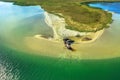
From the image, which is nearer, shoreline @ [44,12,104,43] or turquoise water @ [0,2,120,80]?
turquoise water @ [0,2,120,80]

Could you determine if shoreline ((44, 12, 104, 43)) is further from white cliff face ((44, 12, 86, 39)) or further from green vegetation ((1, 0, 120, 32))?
green vegetation ((1, 0, 120, 32))

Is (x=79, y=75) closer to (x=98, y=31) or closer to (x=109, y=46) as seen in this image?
(x=109, y=46)

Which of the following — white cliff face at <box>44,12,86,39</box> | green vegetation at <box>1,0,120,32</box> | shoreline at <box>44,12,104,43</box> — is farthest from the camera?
green vegetation at <box>1,0,120,32</box>

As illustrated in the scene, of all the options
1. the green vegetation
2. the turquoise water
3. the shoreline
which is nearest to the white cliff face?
the shoreline

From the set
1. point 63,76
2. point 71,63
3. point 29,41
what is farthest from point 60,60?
point 29,41

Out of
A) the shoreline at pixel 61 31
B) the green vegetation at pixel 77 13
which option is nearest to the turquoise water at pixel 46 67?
the shoreline at pixel 61 31

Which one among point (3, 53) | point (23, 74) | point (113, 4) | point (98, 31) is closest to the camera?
point (23, 74)

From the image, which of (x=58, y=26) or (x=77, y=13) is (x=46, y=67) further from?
(x=77, y=13)

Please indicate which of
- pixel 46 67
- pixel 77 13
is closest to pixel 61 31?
pixel 77 13
